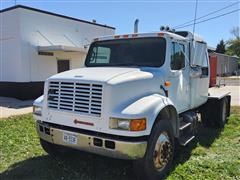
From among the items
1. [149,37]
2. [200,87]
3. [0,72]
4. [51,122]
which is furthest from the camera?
[0,72]

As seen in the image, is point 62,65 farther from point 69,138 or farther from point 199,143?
point 69,138

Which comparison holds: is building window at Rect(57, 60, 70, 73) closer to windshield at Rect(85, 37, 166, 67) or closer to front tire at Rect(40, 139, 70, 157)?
windshield at Rect(85, 37, 166, 67)

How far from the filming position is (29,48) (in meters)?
14.0

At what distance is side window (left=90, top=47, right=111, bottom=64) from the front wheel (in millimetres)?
1892

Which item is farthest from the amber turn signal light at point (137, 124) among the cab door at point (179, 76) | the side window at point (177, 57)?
the side window at point (177, 57)

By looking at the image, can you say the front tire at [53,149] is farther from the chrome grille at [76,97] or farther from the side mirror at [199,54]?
the side mirror at [199,54]

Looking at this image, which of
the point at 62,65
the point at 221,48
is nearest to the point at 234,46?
the point at 221,48

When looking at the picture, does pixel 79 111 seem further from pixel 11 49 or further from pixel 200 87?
pixel 11 49

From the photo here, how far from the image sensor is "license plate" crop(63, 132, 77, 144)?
3844 mm

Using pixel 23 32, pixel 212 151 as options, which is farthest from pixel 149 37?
pixel 23 32

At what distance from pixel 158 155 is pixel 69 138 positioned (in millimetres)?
1411

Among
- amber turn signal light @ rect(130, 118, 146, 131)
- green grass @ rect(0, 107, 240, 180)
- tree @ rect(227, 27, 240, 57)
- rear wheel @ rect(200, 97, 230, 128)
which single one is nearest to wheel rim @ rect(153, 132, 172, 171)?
green grass @ rect(0, 107, 240, 180)

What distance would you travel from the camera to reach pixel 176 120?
4.54m

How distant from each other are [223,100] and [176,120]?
3.89 m
